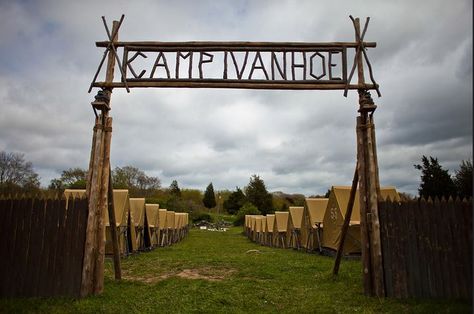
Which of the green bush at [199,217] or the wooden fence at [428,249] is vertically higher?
the wooden fence at [428,249]

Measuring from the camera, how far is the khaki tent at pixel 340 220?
14.1m

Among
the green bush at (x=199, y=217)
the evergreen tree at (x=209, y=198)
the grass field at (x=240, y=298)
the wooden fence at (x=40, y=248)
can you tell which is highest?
the evergreen tree at (x=209, y=198)

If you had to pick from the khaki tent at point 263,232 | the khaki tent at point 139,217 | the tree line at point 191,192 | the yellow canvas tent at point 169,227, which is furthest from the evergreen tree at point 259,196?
the khaki tent at point 139,217

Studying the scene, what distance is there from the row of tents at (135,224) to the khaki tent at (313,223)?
956cm

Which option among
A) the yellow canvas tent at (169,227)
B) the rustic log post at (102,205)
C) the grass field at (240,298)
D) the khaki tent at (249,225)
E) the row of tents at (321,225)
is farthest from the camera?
the khaki tent at (249,225)

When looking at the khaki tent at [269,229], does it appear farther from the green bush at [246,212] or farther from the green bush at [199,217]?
the green bush at [199,217]

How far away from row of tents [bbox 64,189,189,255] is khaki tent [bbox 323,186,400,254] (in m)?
9.64

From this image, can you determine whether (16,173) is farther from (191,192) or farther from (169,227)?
(191,192)

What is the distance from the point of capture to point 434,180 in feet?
75.4

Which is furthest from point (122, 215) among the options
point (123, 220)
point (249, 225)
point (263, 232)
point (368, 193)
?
point (249, 225)

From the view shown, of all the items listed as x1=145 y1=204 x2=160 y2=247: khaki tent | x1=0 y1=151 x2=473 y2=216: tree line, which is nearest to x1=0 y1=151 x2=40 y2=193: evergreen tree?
x1=0 y1=151 x2=473 y2=216: tree line

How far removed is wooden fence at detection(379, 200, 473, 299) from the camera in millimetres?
5941

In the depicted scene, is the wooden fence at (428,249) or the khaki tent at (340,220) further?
the khaki tent at (340,220)

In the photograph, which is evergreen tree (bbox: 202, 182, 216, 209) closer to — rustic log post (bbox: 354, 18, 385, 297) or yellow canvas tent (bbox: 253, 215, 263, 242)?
yellow canvas tent (bbox: 253, 215, 263, 242)
